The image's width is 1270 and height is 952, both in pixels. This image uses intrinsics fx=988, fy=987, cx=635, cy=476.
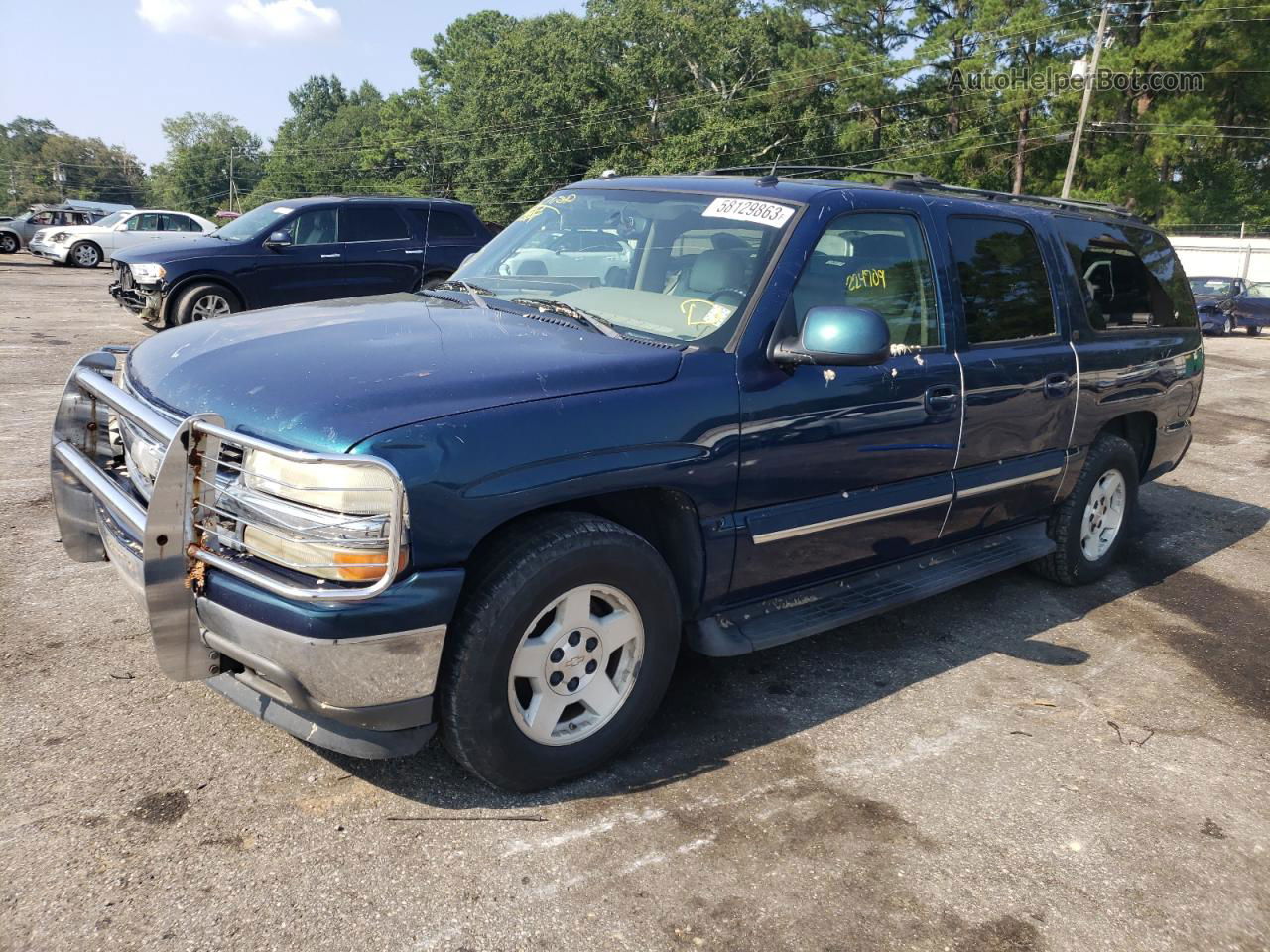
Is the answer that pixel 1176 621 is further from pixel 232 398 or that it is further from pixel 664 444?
pixel 232 398

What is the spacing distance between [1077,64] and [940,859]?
37912 millimetres

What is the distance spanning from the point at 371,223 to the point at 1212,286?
21.4 metres

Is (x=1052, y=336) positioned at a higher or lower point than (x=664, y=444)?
higher

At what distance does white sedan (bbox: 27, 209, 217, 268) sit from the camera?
25.3 m

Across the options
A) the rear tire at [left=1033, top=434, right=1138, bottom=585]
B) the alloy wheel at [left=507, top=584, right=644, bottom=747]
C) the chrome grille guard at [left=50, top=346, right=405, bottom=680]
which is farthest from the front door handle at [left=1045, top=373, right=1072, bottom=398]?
the chrome grille guard at [left=50, top=346, right=405, bottom=680]

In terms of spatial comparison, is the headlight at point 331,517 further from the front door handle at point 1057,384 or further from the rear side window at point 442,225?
the rear side window at point 442,225

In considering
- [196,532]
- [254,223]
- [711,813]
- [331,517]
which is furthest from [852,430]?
[254,223]

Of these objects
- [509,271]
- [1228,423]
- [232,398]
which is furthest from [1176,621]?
[1228,423]

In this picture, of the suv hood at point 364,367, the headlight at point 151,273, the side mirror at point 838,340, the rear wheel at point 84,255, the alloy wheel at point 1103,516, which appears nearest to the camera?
the suv hood at point 364,367

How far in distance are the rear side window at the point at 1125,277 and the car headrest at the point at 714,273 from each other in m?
2.18

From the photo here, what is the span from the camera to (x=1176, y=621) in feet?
16.3

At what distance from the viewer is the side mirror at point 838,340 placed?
3227mm

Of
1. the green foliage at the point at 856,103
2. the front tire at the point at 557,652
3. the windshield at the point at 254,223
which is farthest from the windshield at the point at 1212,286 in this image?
the front tire at the point at 557,652

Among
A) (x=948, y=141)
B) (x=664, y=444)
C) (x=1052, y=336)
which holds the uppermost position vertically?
(x=948, y=141)
